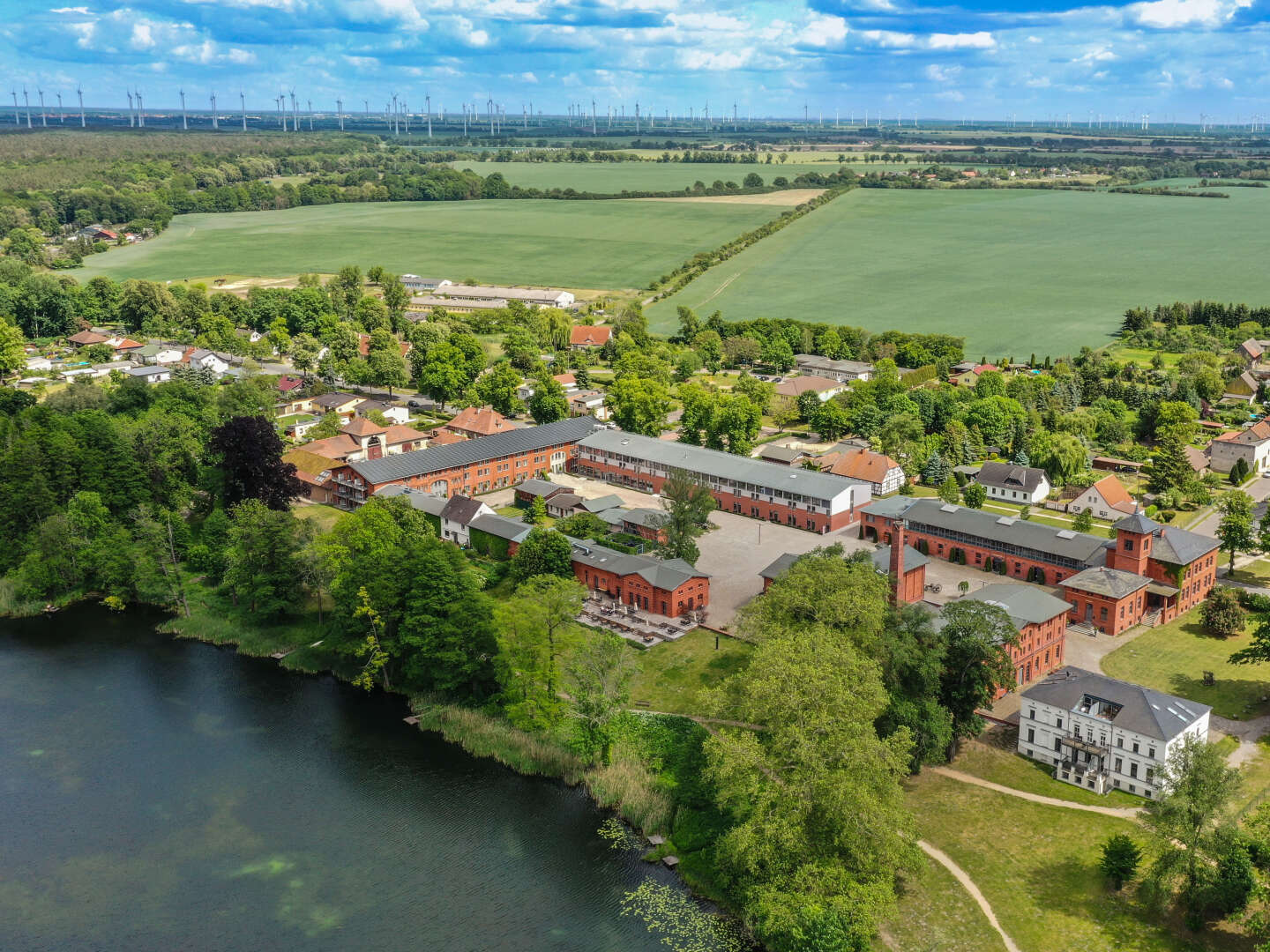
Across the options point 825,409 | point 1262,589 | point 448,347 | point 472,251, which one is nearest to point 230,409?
point 448,347

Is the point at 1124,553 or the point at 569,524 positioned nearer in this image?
the point at 1124,553

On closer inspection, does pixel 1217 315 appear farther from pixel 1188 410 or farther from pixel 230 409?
pixel 230 409

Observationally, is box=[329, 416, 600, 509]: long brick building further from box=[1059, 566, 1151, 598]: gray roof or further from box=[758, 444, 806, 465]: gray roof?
box=[1059, 566, 1151, 598]: gray roof

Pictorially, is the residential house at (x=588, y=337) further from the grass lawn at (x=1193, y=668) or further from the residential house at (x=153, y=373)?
the grass lawn at (x=1193, y=668)

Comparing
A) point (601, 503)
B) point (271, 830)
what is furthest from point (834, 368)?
point (271, 830)

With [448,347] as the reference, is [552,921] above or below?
below

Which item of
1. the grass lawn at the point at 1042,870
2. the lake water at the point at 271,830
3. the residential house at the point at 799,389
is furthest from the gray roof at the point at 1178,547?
the residential house at the point at 799,389
